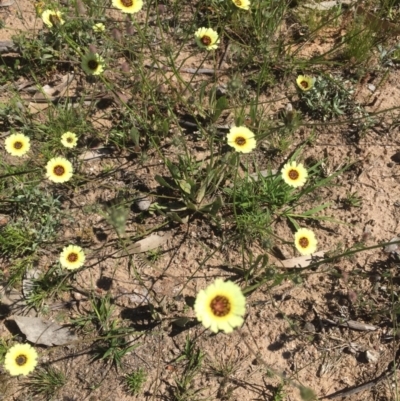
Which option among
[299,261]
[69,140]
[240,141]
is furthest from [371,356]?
[69,140]

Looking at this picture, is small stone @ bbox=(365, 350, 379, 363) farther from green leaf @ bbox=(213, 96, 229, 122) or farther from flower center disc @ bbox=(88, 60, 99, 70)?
flower center disc @ bbox=(88, 60, 99, 70)

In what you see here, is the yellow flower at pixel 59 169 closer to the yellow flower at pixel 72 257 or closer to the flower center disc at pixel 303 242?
the yellow flower at pixel 72 257

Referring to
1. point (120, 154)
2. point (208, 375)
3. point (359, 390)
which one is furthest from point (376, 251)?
point (120, 154)

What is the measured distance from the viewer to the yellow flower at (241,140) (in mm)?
2490

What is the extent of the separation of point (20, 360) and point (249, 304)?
1.37m

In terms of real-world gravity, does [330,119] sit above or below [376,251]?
above

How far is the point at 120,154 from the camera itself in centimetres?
315

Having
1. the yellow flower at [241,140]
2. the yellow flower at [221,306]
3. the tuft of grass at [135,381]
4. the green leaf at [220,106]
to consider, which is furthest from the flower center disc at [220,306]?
the green leaf at [220,106]

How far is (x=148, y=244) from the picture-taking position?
2791 millimetres

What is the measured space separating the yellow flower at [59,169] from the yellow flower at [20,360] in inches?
41.0

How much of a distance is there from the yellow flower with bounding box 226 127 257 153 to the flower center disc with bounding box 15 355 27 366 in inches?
66.7

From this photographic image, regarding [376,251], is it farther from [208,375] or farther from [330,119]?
[208,375]

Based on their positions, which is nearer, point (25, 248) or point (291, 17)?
point (25, 248)

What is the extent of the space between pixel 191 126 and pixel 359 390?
2088mm
